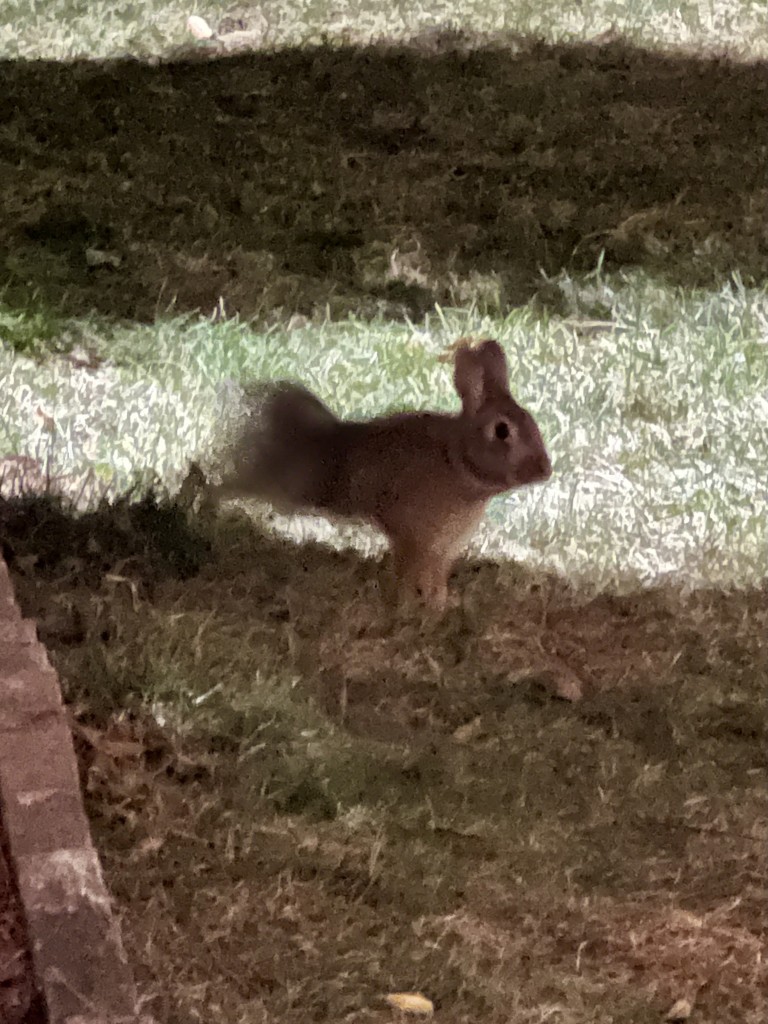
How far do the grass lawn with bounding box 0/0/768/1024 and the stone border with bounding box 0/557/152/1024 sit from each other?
0.34 ft

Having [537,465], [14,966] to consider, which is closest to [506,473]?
[537,465]

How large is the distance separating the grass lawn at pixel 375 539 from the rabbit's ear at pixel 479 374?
0.32 m

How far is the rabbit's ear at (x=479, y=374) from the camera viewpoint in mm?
1623

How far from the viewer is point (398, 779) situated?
1.49m

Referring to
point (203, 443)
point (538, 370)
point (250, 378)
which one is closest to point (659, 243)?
point (538, 370)

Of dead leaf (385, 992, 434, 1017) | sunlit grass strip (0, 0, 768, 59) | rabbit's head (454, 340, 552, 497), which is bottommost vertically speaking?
dead leaf (385, 992, 434, 1017)

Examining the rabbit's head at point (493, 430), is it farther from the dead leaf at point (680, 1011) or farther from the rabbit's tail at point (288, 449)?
the dead leaf at point (680, 1011)

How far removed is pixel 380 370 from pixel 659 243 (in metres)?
1.03

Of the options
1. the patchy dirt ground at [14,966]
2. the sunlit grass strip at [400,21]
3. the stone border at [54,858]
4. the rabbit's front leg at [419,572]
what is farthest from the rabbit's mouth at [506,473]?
the sunlit grass strip at [400,21]

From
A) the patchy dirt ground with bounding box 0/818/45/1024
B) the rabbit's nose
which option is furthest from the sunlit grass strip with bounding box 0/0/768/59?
the patchy dirt ground with bounding box 0/818/45/1024

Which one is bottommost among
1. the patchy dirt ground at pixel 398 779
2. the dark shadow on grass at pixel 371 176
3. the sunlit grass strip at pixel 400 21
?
the patchy dirt ground at pixel 398 779

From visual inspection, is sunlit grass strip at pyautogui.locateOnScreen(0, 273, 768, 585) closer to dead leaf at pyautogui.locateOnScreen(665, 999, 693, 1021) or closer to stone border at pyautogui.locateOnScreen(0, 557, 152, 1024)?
stone border at pyautogui.locateOnScreen(0, 557, 152, 1024)

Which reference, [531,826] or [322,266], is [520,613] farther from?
[322,266]

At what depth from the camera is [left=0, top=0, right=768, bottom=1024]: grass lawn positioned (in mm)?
1322
